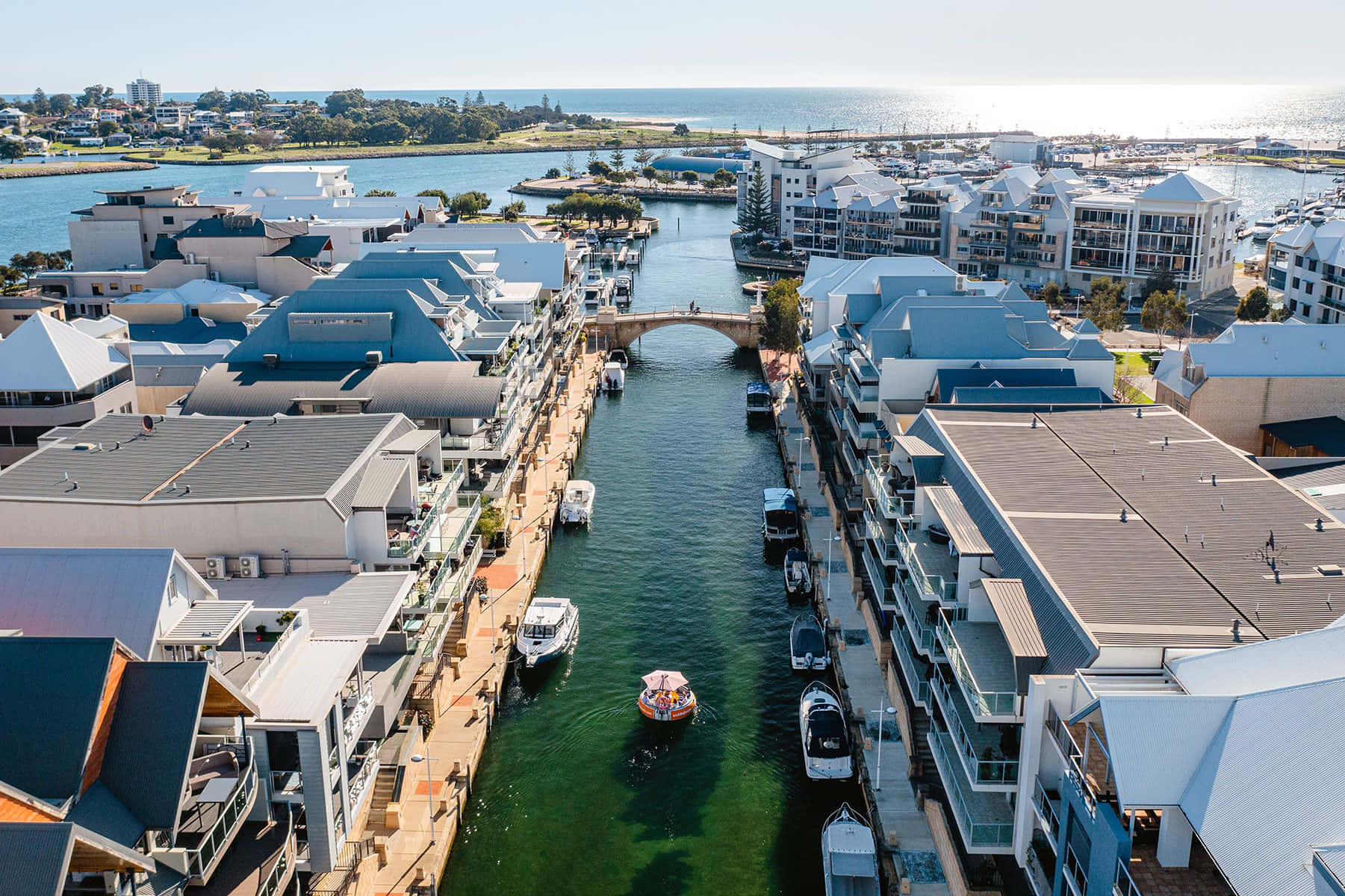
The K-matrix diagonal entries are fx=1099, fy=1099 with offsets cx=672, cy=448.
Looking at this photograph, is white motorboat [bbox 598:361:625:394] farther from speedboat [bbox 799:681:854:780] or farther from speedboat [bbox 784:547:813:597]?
speedboat [bbox 799:681:854:780]

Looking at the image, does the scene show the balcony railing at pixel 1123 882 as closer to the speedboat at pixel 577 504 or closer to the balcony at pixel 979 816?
the balcony at pixel 979 816

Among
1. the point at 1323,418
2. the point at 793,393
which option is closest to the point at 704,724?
the point at 1323,418

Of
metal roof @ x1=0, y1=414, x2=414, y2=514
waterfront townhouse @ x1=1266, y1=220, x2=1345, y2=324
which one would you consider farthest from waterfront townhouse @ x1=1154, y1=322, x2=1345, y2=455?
metal roof @ x1=0, y1=414, x2=414, y2=514

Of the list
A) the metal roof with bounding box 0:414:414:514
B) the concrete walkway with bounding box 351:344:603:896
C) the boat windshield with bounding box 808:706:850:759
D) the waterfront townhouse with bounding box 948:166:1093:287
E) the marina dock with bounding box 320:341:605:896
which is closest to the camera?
the marina dock with bounding box 320:341:605:896

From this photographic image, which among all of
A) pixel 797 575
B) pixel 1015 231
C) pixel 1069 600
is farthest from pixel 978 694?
pixel 1015 231

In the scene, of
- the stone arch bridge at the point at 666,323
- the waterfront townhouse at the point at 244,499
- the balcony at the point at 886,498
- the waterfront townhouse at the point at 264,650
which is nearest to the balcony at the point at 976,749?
the balcony at the point at 886,498
